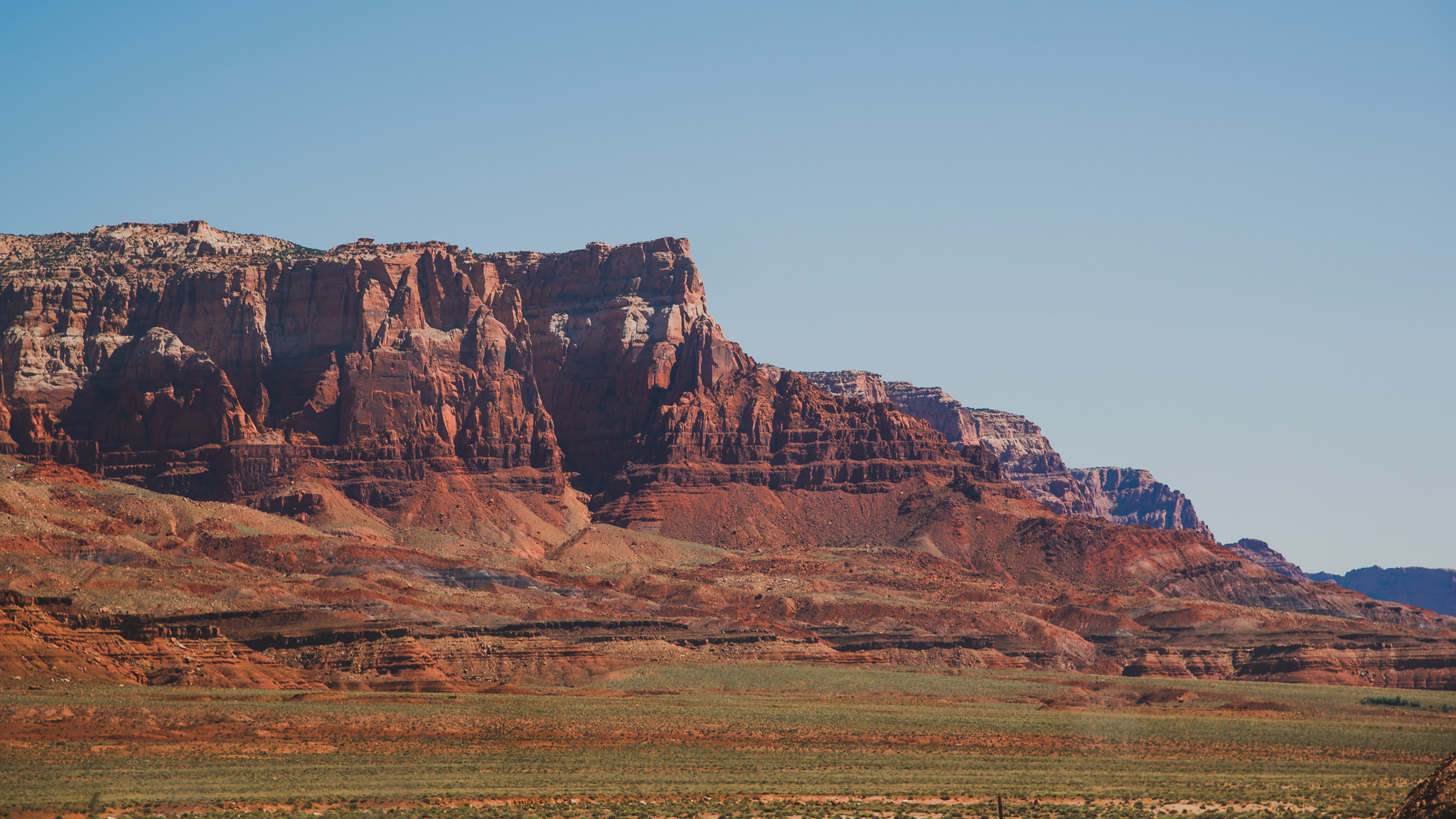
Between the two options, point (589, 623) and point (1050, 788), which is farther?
point (589, 623)

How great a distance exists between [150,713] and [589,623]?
67815mm

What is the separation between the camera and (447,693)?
4242 inches

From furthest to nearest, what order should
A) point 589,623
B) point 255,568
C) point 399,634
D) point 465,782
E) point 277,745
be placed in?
point 255,568 < point 589,623 < point 399,634 < point 277,745 < point 465,782

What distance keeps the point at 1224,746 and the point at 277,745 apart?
1949 inches

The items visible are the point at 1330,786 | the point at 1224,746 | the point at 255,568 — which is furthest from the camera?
the point at 255,568

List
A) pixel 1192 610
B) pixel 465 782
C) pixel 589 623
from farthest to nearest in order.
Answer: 1. pixel 1192 610
2. pixel 589 623
3. pixel 465 782

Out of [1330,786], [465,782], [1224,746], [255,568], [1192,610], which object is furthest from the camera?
[1192,610]

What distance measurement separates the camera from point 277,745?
79125 mm

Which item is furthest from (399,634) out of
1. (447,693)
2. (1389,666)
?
(1389,666)

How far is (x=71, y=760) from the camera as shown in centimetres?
7056

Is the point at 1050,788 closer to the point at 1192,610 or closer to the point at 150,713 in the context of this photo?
the point at 150,713

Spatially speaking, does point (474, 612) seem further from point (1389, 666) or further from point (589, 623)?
point (1389, 666)

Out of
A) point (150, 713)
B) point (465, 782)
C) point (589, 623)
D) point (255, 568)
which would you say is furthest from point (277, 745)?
point (255, 568)

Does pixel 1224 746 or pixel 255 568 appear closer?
pixel 1224 746
